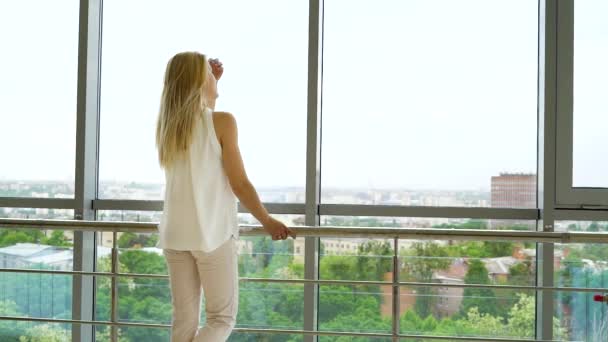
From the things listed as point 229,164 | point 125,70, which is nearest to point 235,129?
point 229,164

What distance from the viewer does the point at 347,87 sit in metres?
3.82

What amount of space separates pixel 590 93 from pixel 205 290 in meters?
2.32

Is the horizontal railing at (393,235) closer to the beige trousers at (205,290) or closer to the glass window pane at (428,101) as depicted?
the beige trousers at (205,290)

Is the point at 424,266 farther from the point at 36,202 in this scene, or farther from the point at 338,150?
the point at 36,202

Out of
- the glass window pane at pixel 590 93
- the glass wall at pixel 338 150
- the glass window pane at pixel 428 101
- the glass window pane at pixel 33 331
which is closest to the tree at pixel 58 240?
the glass wall at pixel 338 150

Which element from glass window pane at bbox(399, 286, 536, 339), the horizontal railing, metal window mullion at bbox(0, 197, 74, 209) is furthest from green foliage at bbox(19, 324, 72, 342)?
glass window pane at bbox(399, 286, 536, 339)

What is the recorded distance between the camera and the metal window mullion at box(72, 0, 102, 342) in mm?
3943

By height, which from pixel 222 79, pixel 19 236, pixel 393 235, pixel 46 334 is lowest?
pixel 46 334

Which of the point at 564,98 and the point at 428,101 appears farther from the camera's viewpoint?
the point at 428,101

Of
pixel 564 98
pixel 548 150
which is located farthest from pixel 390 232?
pixel 564 98

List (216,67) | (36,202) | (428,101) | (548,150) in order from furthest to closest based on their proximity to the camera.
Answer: (36,202) → (428,101) → (548,150) → (216,67)

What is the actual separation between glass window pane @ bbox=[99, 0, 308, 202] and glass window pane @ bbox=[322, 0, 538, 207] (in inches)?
7.9

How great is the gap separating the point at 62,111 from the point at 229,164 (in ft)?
6.86

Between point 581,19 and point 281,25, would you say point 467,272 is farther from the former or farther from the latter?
point 281,25
